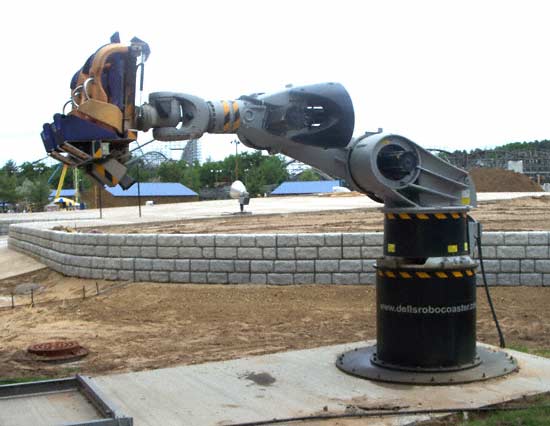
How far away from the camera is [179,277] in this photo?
14281 millimetres

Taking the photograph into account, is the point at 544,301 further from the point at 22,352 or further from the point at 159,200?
the point at 159,200

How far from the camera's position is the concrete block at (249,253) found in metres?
13.6

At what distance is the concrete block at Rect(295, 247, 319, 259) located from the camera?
43.3 ft

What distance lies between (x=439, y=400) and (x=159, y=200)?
76084 millimetres

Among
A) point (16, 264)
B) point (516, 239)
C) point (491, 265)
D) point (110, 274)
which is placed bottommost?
point (16, 264)

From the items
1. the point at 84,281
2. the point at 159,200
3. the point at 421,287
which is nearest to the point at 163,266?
the point at 84,281

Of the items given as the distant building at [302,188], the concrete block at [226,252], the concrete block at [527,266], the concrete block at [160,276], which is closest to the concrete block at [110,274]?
the concrete block at [160,276]

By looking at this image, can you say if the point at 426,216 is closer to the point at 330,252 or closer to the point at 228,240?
the point at 330,252

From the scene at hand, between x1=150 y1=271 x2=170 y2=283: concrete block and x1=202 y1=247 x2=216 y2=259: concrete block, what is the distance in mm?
911

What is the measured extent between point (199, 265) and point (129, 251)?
70.8 inches

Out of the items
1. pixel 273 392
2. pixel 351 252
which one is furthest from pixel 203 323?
pixel 273 392

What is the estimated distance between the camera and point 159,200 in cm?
8125

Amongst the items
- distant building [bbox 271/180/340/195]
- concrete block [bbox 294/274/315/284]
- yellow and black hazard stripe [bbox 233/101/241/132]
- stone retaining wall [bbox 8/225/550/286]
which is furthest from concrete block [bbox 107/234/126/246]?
distant building [bbox 271/180/340/195]

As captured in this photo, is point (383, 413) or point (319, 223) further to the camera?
point (319, 223)
